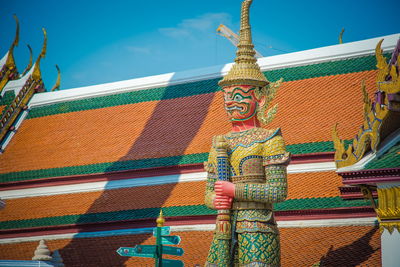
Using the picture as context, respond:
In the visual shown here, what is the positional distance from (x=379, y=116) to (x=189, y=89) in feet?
25.3

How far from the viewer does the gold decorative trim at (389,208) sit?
371 inches

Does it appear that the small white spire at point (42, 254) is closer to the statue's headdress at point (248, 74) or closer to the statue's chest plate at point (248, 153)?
the statue's chest plate at point (248, 153)

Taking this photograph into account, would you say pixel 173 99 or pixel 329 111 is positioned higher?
pixel 173 99

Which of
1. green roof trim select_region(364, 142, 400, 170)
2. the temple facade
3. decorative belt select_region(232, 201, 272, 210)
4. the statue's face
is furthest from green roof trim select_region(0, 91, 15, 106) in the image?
green roof trim select_region(364, 142, 400, 170)

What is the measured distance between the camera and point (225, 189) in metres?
9.37

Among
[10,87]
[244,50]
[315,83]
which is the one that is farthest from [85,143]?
[244,50]

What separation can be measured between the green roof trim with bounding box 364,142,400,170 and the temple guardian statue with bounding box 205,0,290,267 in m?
1.12

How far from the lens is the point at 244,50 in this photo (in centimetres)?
1009

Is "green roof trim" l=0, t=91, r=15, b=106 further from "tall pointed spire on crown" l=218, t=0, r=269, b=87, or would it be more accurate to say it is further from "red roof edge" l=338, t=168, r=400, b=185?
"red roof edge" l=338, t=168, r=400, b=185

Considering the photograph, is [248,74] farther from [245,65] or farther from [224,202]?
[224,202]

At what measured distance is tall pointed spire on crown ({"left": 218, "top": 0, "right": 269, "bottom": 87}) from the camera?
9.89m

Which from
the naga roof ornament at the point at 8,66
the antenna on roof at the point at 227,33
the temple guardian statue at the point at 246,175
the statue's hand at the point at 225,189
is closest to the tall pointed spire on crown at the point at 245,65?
the temple guardian statue at the point at 246,175

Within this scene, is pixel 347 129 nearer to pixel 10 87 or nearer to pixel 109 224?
pixel 109 224

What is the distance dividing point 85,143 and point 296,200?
18.9 feet
